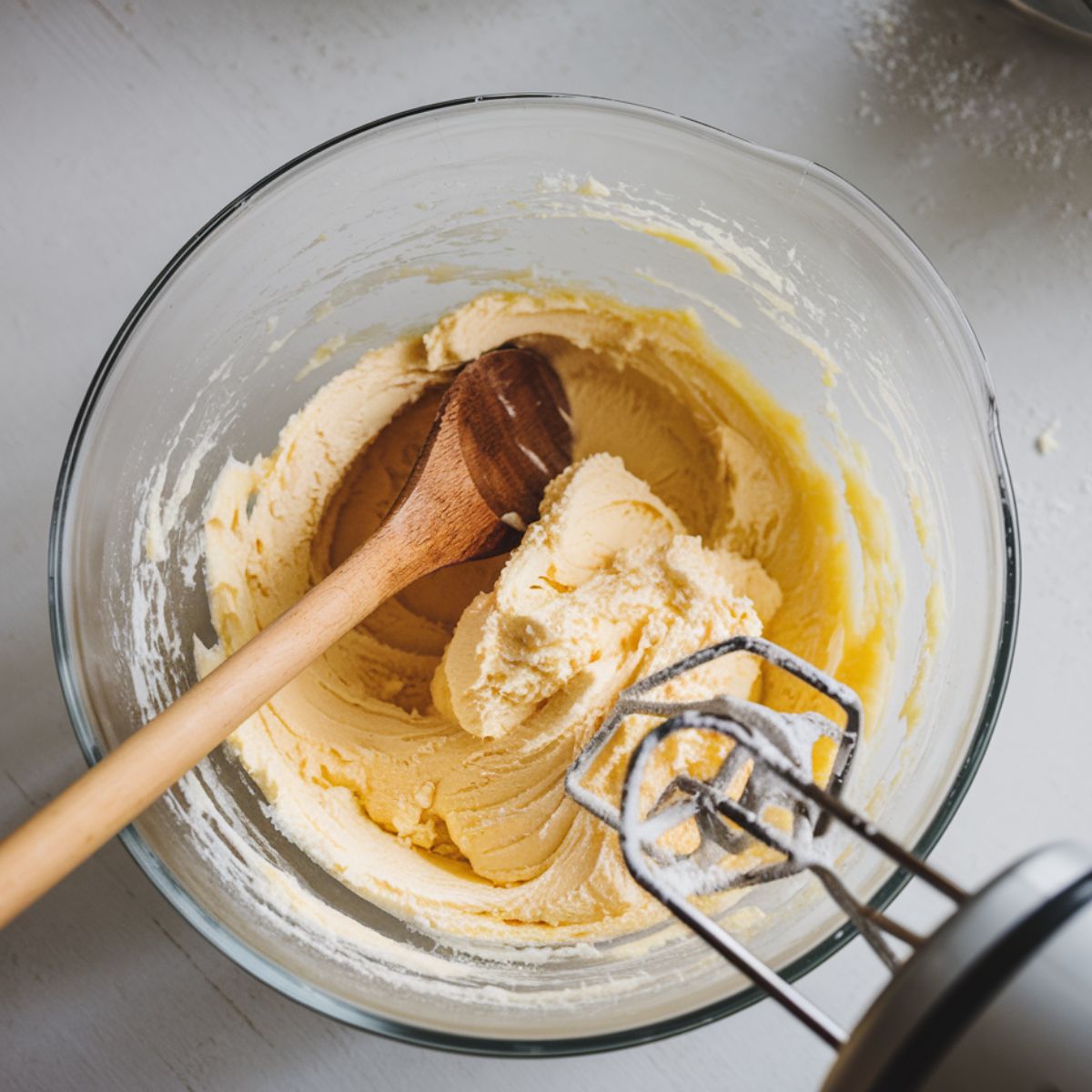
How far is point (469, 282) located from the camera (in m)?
1.30

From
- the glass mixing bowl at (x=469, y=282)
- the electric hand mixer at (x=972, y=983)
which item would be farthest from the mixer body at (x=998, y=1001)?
the glass mixing bowl at (x=469, y=282)

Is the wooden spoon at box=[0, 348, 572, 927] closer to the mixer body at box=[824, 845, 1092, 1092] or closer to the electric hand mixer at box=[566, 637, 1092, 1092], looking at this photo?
the electric hand mixer at box=[566, 637, 1092, 1092]

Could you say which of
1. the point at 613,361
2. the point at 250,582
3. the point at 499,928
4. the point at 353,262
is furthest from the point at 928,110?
the point at 499,928

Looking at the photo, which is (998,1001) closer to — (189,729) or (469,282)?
(189,729)

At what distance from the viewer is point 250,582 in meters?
1.28

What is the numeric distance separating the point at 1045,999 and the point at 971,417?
A: 0.72 metres

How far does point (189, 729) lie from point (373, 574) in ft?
0.95

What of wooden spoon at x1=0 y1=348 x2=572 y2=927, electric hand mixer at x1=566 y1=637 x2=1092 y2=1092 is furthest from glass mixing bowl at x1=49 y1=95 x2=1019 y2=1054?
electric hand mixer at x1=566 y1=637 x2=1092 y2=1092

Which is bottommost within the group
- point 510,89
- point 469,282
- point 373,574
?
point 373,574

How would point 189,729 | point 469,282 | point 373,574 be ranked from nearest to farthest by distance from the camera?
point 189,729
point 373,574
point 469,282

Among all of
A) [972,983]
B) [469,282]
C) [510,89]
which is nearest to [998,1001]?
[972,983]

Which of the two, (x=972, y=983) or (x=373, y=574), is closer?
(x=972, y=983)

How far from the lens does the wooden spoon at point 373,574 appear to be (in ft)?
2.85

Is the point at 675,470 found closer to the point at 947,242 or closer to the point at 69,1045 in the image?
the point at 947,242
